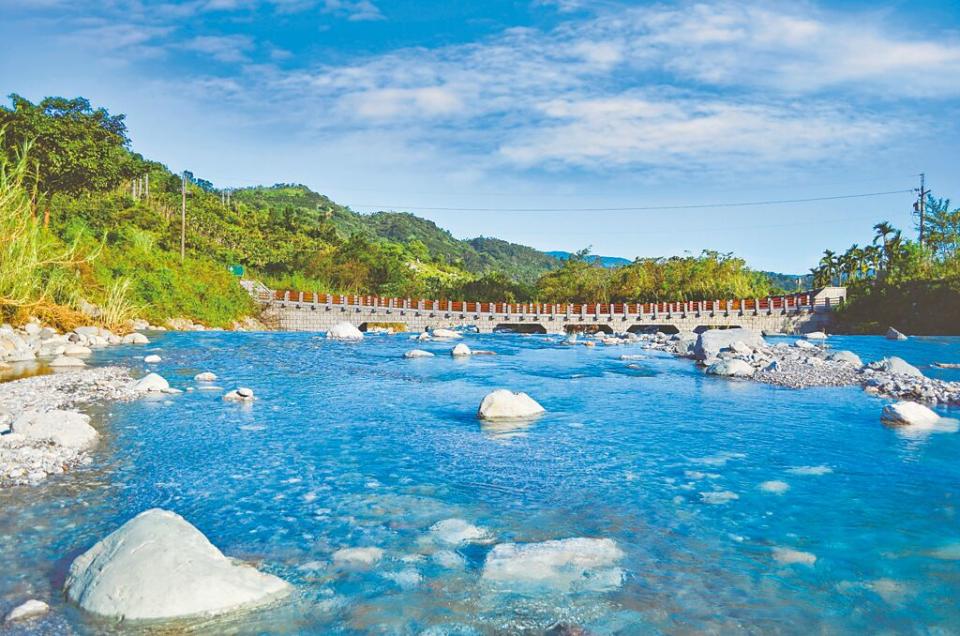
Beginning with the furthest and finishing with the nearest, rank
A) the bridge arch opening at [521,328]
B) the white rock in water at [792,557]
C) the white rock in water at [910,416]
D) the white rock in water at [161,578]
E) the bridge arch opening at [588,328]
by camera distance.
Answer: the bridge arch opening at [521,328]
the bridge arch opening at [588,328]
the white rock in water at [910,416]
the white rock in water at [792,557]
the white rock in water at [161,578]

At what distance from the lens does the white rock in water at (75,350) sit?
18297 millimetres

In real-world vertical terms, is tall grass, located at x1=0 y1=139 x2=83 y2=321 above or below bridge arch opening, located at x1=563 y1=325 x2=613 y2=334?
above

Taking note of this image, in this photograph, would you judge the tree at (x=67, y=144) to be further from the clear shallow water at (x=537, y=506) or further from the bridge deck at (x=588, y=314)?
the clear shallow water at (x=537, y=506)

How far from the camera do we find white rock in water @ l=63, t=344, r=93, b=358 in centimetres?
1830

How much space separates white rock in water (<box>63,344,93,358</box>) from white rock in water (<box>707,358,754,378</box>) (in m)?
18.1

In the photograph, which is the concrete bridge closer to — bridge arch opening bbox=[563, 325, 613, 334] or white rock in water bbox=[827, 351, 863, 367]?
bridge arch opening bbox=[563, 325, 613, 334]

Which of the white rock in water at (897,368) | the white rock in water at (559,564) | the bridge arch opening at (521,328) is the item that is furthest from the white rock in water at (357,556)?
the bridge arch opening at (521,328)

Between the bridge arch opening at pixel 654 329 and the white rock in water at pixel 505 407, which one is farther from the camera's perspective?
the bridge arch opening at pixel 654 329

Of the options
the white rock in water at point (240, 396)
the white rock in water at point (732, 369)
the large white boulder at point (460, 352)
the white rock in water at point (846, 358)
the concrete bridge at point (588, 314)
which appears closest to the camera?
the white rock in water at point (240, 396)

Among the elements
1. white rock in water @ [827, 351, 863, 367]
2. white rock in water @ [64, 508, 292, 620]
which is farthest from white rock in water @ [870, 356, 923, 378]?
white rock in water @ [64, 508, 292, 620]

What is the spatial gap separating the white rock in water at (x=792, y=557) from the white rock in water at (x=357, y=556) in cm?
332

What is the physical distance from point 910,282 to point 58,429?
52599mm

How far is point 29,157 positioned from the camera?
33281 millimetres

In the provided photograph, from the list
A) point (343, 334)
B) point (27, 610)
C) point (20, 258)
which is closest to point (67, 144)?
point (343, 334)
